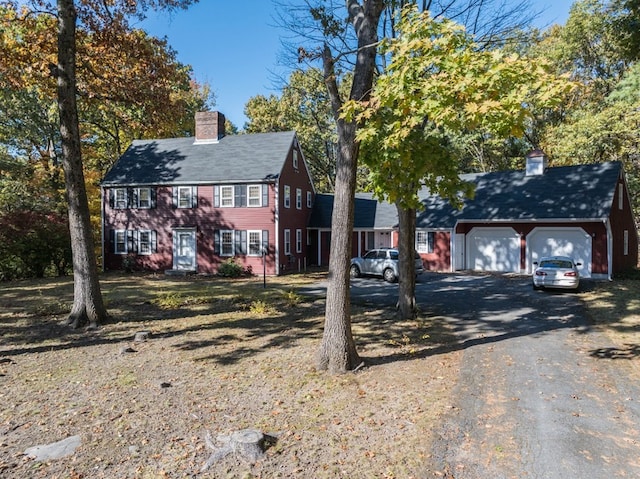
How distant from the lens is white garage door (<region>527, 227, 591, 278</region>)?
72.0ft

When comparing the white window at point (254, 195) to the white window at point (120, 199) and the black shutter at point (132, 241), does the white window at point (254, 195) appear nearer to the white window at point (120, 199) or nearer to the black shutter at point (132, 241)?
the black shutter at point (132, 241)

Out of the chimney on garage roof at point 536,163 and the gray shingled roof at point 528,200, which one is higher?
the chimney on garage roof at point 536,163

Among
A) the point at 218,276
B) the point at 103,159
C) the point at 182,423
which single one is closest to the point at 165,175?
the point at 218,276

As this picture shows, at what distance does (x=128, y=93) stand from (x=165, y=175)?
13.9 m

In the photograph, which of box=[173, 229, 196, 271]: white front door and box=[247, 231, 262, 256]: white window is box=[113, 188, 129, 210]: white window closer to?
box=[173, 229, 196, 271]: white front door

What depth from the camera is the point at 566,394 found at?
6445mm

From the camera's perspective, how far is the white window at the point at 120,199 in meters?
27.8

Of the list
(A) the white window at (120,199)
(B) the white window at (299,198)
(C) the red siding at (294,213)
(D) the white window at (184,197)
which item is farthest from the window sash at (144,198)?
(B) the white window at (299,198)

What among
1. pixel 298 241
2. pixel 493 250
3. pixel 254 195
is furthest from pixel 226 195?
pixel 493 250

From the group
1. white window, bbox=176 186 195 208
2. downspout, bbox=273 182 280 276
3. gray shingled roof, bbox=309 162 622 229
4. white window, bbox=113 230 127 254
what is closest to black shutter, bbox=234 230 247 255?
downspout, bbox=273 182 280 276

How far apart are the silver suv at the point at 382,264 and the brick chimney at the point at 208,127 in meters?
13.4

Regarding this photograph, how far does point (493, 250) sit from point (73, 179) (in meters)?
21.6

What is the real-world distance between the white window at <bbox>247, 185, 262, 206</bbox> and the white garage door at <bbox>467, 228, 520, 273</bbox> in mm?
12547

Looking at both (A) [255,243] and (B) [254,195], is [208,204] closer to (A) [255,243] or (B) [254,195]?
(B) [254,195]
